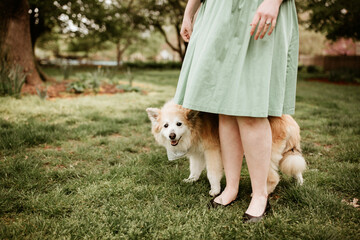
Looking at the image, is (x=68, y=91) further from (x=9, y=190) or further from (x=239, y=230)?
(x=239, y=230)

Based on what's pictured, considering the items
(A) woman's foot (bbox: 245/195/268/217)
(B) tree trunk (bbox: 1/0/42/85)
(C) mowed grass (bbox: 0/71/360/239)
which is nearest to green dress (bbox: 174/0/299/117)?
(A) woman's foot (bbox: 245/195/268/217)

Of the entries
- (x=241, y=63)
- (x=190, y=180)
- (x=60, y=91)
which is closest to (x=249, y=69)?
(x=241, y=63)

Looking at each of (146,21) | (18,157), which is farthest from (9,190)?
(146,21)

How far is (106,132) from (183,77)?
238 centimetres

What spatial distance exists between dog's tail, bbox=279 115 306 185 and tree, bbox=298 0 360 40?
11.9 m

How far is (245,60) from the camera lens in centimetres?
168

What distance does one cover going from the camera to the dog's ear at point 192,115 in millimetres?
2508

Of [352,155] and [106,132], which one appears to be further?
[106,132]

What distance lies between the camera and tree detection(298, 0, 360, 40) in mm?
11281

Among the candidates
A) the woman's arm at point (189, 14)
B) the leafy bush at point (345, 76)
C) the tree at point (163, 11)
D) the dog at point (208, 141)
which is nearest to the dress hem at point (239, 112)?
the dog at point (208, 141)

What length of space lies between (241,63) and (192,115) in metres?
0.98

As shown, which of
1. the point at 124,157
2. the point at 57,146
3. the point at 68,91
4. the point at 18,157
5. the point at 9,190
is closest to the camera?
the point at 9,190

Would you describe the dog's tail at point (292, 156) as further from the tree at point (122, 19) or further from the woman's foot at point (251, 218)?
the tree at point (122, 19)

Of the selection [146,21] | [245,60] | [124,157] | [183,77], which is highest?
[146,21]
